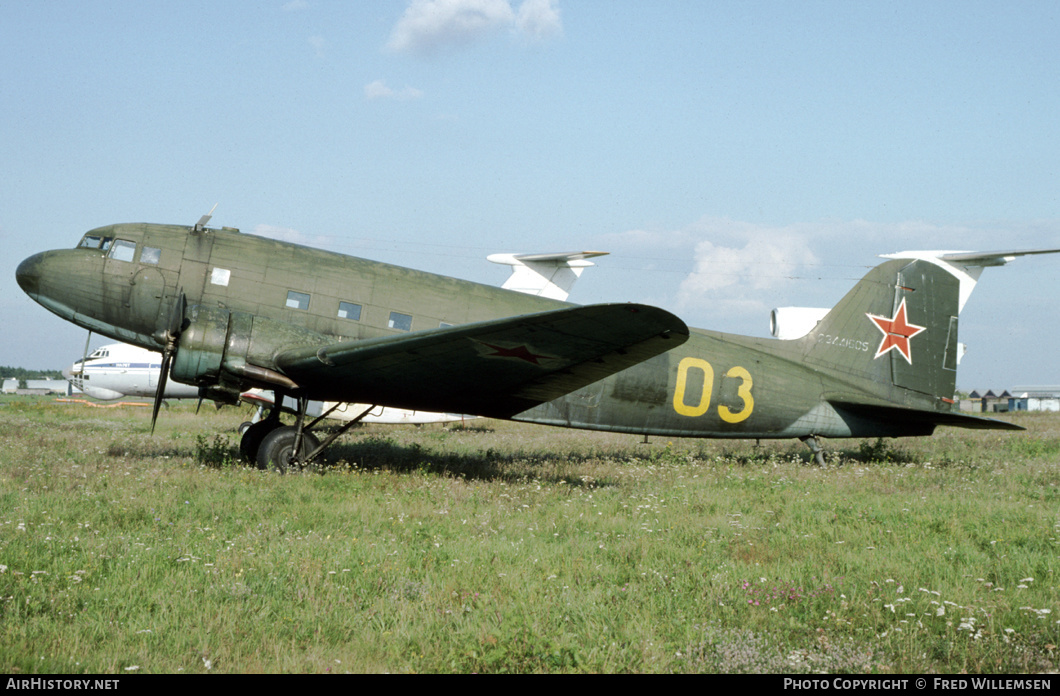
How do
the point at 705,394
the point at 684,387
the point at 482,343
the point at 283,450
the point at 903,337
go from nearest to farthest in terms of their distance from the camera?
the point at 482,343, the point at 283,450, the point at 684,387, the point at 705,394, the point at 903,337

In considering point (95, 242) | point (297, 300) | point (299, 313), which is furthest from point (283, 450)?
point (95, 242)

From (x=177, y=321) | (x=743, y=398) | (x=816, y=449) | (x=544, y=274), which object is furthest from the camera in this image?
(x=544, y=274)

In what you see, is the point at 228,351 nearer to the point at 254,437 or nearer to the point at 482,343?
the point at 254,437

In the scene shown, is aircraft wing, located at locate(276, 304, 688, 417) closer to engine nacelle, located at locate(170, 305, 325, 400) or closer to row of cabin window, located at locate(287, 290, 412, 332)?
engine nacelle, located at locate(170, 305, 325, 400)

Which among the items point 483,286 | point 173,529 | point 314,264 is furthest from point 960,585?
point 314,264

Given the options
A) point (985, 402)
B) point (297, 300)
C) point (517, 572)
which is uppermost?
point (985, 402)

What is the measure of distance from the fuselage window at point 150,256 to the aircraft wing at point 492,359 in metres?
3.17

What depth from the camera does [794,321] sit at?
16.3m

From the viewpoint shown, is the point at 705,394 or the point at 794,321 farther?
the point at 794,321

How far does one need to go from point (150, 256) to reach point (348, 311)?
350 centimetres

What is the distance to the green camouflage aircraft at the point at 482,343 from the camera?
10961 millimetres

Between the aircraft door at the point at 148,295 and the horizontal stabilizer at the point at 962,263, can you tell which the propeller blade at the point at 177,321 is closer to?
the aircraft door at the point at 148,295

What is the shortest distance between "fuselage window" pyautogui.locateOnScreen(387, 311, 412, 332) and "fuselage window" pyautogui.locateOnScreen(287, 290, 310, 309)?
1.46m

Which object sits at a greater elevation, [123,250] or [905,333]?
[905,333]
